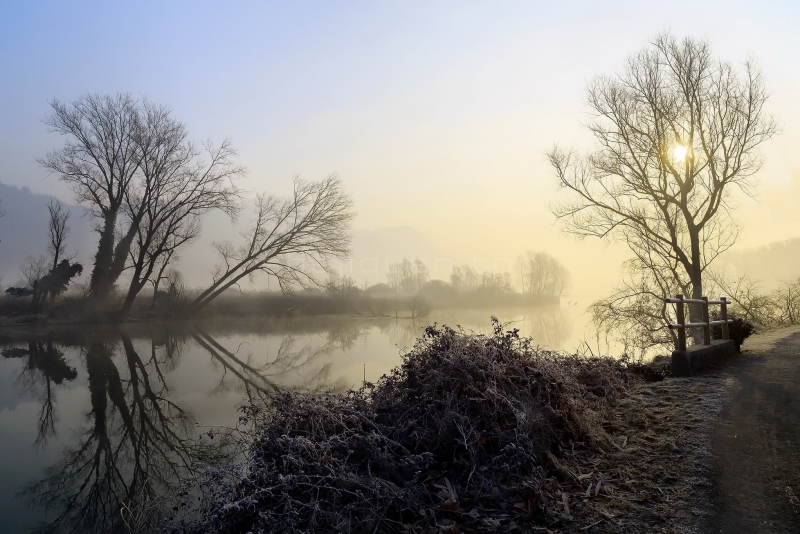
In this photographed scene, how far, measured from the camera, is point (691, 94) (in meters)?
18.8

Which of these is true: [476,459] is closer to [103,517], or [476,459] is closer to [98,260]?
[103,517]

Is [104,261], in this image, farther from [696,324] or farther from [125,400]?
[696,324]

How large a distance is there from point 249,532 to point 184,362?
11653 mm

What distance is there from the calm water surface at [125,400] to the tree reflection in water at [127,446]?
0.02 metres

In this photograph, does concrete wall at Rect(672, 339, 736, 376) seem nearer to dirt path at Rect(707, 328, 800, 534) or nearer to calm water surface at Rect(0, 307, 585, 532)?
dirt path at Rect(707, 328, 800, 534)

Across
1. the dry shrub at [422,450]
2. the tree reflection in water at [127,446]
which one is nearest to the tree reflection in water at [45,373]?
the tree reflection in water at [127,446]

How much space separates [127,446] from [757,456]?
25.7 feet

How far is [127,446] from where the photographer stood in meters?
7.20

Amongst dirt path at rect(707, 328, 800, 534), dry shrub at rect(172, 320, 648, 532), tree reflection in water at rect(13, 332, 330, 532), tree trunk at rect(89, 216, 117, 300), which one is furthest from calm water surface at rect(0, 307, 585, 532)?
tree trunk at rect(89, 216, 117, 300)

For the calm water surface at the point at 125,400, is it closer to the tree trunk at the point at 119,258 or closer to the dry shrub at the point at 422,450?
the dry shrub at the point at 422,450

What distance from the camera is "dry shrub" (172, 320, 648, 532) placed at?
462 cm

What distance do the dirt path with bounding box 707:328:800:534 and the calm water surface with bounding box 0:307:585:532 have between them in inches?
136

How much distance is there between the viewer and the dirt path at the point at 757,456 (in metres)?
4.22

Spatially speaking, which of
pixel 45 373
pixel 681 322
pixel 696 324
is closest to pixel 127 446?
pixel 45 373
